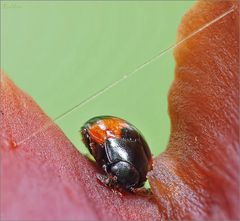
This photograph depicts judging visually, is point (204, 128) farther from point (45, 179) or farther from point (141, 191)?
point (45, 179)

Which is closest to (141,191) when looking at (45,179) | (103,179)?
(103,179)

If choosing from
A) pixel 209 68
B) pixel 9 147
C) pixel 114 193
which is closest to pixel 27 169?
pixel 9 147

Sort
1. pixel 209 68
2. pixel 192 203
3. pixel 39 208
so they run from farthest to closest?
pixel 209 68
pixel 192 203
pixel 39 208

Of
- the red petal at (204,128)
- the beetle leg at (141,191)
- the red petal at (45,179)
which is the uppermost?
the red petal at (45,179)

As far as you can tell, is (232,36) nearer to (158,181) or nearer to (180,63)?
(180,63)

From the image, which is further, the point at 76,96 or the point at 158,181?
the point at 76,96
